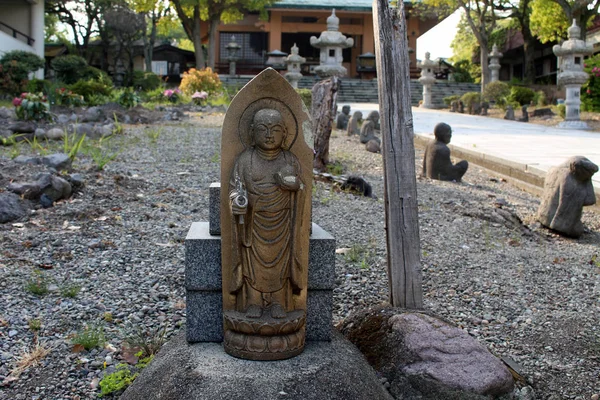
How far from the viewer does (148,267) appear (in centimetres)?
448

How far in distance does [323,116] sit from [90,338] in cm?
568

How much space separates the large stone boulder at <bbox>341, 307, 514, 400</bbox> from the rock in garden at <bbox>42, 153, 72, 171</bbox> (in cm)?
483

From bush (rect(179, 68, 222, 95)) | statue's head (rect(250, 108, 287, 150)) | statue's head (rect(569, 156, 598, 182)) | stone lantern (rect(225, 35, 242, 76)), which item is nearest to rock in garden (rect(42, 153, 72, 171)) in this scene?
statue's head (rect(250, 108, 287, 150))

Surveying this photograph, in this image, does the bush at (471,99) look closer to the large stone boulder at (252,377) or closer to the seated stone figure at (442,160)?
the seated stone figure at (442,160)

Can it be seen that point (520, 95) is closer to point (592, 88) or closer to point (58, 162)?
point (592, 88)

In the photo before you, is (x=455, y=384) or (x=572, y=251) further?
(x=572, y=251)

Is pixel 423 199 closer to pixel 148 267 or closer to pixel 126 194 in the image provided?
pixel 126 194

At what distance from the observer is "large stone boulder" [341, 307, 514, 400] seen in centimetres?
288

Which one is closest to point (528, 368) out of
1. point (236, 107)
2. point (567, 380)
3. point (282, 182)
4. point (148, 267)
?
point (567, 380)

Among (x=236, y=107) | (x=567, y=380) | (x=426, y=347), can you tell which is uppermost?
(x=236, y=107)

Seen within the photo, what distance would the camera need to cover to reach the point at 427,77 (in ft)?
87.4

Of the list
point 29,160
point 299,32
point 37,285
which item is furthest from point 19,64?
point 37,285

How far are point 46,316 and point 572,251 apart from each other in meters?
4.55

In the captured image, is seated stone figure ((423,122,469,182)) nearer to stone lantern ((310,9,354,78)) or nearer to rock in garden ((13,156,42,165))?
rock in garden ((13,156,42,165))
